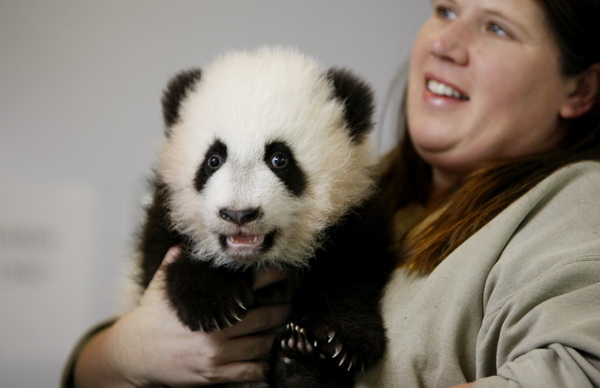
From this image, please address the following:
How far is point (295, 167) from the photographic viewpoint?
56.0 inches

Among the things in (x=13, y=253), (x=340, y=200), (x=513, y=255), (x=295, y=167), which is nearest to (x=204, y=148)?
(x=295, y=167)

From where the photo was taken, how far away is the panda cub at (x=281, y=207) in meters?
1.35

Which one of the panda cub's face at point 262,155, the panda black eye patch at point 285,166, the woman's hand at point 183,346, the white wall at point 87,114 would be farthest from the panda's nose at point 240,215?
the white wall at point 87,114

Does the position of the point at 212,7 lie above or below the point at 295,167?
above

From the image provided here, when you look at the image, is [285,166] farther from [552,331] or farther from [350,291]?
[552,331]

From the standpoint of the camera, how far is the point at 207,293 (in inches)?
56.5

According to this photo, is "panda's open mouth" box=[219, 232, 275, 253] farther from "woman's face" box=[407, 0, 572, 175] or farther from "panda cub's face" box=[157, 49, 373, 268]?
"woman's face" box=[407, 0, 572, 175]

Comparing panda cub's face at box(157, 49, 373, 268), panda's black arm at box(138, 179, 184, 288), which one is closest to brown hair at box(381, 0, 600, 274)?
panda cub's face at box(157, 49, 373, 268)

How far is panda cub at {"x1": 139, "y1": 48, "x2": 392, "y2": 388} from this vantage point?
4.44 ft

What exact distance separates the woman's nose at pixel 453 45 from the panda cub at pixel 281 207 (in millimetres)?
346

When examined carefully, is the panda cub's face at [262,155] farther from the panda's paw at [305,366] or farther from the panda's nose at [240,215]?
the panda's paw at [305,366]

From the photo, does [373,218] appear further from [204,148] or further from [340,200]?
[204,148]

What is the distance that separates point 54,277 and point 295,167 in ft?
4.06

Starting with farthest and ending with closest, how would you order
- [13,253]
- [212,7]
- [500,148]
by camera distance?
1. [212,7]
2. [13,253]
3. [500,148]
